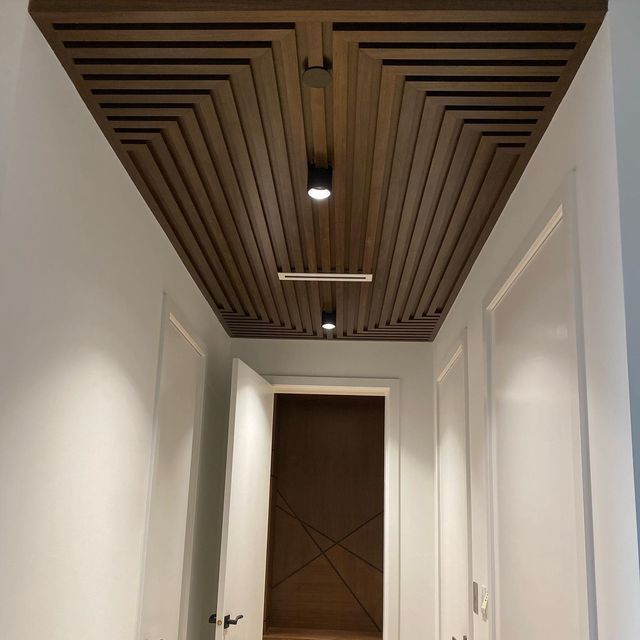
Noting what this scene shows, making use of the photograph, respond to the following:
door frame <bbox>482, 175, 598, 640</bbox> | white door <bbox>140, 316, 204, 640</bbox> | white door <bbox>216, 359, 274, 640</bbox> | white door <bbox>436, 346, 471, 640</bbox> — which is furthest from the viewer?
white door <bbox>216, 359, 274, 640</bbox>

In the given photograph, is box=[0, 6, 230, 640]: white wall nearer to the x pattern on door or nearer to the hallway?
the hallway

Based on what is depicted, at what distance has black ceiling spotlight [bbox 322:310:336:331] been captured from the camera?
3.85m

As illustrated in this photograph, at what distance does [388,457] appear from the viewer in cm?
423

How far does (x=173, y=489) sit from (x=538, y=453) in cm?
166

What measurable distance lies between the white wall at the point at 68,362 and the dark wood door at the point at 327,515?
3518 millimetres

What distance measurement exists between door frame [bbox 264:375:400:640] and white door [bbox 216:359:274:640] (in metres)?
0.21

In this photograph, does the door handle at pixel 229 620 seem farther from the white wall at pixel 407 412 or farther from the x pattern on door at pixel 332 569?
the x pattern on door at pixel 332 569

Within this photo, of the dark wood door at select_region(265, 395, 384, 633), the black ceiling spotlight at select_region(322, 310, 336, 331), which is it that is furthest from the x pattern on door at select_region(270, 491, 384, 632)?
the black ceiling spotlight at select_region(322, 310, 336, 331)

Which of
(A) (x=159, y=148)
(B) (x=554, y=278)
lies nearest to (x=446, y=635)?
(B) (x=554, y=278)

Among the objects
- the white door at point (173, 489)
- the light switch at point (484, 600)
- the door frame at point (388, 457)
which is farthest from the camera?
the door frame at point (388, 457)

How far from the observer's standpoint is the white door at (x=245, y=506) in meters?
3.42

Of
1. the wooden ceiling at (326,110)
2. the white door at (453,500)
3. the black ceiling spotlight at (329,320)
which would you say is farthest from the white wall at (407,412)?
the wooden ceiling at (326,110)

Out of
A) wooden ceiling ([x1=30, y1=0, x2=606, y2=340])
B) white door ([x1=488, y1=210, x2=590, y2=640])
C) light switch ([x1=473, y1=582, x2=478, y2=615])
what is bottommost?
light switch ([x1=473, y1=582, x2=478, y2=615])

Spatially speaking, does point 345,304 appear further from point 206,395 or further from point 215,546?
point 215,546
